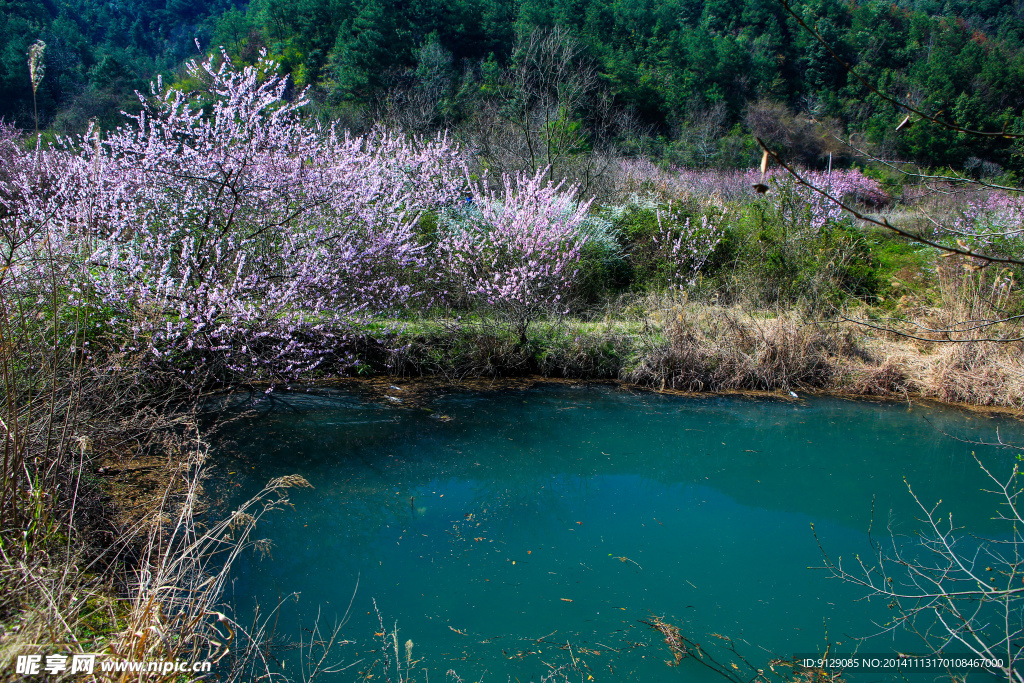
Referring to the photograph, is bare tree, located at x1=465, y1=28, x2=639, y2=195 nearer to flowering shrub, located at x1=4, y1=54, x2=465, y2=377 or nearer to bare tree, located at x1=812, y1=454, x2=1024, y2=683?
flowering shrub, located at x1=4, y1=54, x2=465, y2=377

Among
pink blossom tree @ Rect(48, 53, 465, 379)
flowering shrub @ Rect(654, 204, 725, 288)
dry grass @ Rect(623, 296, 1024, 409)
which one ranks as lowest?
dry grass @ Rect(623, 296, 1024, 409)

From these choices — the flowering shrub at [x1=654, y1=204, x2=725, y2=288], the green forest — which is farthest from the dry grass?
the green forest

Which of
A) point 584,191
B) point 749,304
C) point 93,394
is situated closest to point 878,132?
point 584,191

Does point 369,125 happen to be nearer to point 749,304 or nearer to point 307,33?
point 307,33

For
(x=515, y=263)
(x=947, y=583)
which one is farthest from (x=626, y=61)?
(x=947, y=583)

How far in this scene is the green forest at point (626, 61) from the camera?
27469 mm

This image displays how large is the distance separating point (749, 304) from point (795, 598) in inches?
258

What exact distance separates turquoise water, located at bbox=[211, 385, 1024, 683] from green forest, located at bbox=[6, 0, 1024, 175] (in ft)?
58.8

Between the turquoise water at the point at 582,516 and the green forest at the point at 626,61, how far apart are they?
58.8ft

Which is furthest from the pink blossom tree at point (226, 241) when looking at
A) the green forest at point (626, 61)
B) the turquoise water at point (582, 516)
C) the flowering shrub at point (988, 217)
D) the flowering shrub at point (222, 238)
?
the green forest at point (626, 61)

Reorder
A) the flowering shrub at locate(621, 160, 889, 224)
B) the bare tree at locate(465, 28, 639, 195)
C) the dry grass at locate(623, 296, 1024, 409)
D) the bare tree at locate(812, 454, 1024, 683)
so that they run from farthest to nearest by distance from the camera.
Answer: the flowering shrub at locate(621, 160, 889, 224) → the bare tree at locate(465, 28, 639, 195) → the dry grass at locate(623, 296, 1024, 409) → the bare tree at locate(812, 454, 1024, 683)

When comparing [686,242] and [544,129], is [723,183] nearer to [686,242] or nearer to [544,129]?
[544,129]

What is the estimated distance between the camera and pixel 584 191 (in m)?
14.7

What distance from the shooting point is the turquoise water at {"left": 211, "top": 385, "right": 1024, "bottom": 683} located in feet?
11.7
